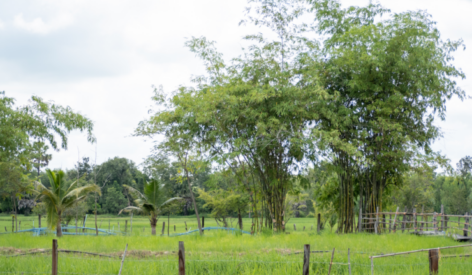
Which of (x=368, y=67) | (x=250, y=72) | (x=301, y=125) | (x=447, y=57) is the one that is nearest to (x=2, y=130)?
(x=250, y=72)

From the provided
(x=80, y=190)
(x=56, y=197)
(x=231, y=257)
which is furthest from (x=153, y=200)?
(x=231, y=257)

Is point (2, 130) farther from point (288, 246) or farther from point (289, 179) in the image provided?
point (289, 179)

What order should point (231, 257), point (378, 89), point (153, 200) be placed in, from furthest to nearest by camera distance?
point (153, 200)
point (378, 89)
point (231, 257)

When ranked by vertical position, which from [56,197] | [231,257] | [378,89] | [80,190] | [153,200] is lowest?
[231,257]

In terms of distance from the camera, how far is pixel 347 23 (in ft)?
42.6

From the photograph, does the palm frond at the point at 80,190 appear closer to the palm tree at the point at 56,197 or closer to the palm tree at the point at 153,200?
the palm tree at the point at 56,197

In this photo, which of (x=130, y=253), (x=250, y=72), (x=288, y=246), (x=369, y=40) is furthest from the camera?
(x=250, y=72)

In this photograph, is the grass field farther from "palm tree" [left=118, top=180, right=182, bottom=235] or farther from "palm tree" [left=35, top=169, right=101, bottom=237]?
"palm tree" [left=118, top=180, right=182, bottom=235]

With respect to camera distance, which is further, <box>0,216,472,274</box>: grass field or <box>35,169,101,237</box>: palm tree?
<box>35,169,101,237</box>: palm tree

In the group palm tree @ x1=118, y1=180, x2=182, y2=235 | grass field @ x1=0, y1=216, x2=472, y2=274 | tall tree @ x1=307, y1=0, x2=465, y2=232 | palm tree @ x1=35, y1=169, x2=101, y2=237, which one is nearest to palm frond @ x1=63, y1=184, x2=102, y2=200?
palm tree @ x1=35, y1=169, x2=101, y2=237

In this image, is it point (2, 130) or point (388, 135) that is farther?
point (388, 135)

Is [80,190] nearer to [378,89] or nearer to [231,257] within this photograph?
[231,257]

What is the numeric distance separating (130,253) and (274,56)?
7217 millimetres

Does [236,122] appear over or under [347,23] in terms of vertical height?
under
